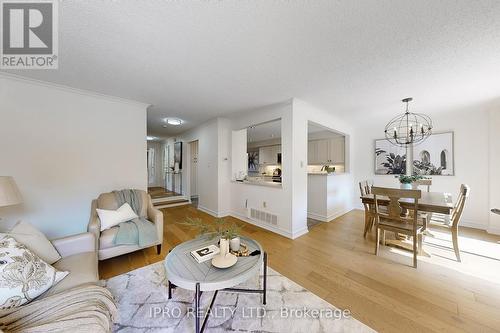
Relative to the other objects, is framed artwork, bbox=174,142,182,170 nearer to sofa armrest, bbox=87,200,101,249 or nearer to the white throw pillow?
the white throw pillow

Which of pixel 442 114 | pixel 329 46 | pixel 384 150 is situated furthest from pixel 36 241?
pixel 442 114

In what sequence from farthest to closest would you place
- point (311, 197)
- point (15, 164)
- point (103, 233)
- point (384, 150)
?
point (384, 150) < point (311, 197) < point (15, 164) < point (103, 233)

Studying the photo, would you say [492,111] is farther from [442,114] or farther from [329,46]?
[329,46]

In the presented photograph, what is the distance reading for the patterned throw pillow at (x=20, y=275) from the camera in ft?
3.51

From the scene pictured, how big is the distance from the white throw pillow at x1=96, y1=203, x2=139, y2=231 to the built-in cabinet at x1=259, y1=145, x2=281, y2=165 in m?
5.61

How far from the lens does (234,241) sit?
5.34 ft

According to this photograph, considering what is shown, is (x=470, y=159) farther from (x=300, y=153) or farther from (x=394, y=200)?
(x=300, y=153)

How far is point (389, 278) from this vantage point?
6.51 ft

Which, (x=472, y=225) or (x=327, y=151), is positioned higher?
(x=327, y=151)

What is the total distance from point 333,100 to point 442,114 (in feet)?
9.33

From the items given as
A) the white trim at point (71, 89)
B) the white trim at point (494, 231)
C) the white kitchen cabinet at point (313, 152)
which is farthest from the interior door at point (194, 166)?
the white trim at point (494, 231)

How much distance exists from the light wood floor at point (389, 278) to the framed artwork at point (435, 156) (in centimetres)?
141

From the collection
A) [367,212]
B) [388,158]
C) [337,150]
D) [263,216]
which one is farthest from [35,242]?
[388,158]

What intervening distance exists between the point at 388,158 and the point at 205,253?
16.5 ft
